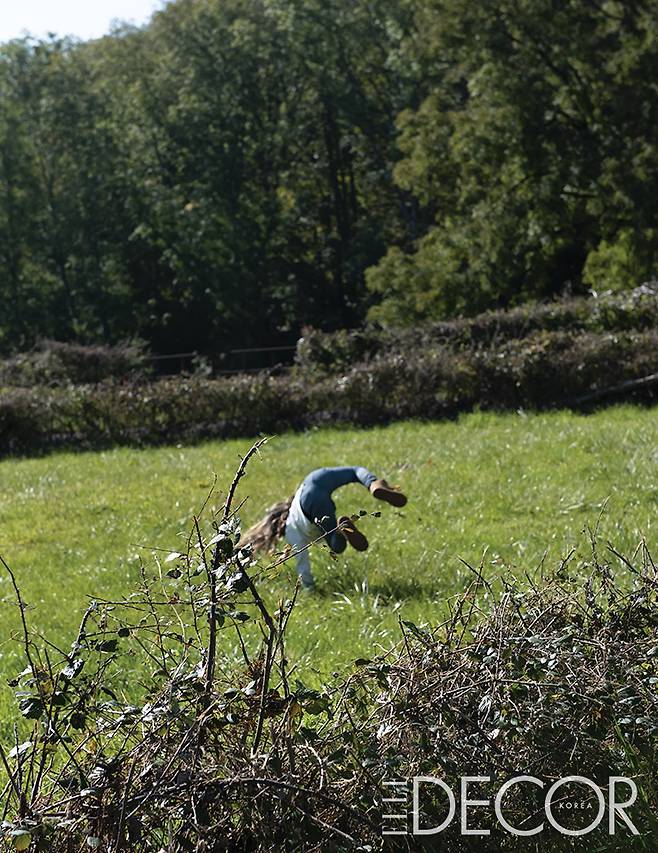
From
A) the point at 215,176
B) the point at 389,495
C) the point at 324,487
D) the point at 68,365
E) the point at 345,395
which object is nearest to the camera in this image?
the point at 389,495

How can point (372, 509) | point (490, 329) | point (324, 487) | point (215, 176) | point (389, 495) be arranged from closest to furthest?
point (389, 495)
point (324, 487)
point (372, 509)
point (490, 329)
point (215, 176)

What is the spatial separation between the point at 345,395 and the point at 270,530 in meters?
8.19

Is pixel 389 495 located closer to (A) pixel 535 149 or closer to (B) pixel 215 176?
(A) pixel 535 149

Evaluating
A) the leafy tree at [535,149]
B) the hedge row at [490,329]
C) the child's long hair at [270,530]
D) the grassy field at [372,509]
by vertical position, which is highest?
the leafy tree at [535,149]

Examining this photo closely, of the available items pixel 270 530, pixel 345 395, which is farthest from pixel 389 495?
pixel 345 395

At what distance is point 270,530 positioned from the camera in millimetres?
7555

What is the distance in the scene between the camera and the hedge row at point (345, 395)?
15.1m

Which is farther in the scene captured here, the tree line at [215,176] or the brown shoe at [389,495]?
the tree line at [215,176]

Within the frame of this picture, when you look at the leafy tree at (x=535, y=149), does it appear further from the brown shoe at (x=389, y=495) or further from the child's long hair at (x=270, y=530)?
the brown shoe at (x=389, y=495)

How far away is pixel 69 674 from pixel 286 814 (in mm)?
767

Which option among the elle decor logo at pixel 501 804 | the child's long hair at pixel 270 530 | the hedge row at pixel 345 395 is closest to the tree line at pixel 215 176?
the hedge row at pixel 345 395

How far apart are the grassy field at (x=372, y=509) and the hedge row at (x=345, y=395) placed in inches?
36.9

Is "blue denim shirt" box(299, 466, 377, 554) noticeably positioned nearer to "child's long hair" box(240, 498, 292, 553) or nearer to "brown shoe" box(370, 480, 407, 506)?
"brown shoe" box(370, 480, 407, 506)

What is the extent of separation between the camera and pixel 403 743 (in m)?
3.40
